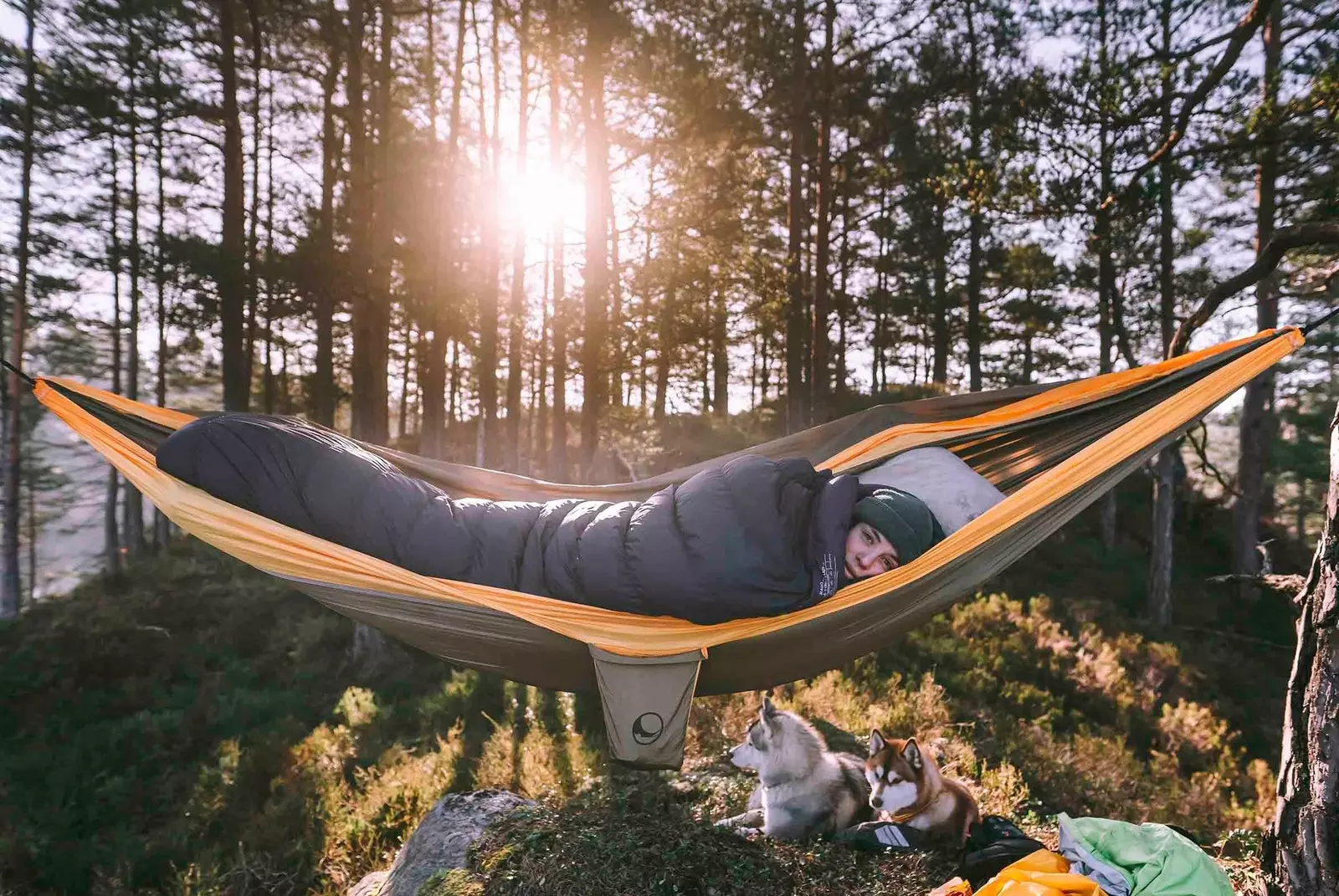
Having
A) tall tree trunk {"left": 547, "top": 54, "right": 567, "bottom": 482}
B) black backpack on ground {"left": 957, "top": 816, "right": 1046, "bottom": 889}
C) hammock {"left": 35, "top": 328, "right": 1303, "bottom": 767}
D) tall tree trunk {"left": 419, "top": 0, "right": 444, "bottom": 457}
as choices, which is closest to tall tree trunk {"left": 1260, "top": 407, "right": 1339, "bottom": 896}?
Result: hammock {"left": 35, "top": 328, "right": 1303, "bottom": 767}

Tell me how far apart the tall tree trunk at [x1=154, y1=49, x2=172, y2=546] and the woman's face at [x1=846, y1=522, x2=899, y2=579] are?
563cm

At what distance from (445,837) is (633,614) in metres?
1.02

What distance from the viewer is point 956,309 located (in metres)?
12.6

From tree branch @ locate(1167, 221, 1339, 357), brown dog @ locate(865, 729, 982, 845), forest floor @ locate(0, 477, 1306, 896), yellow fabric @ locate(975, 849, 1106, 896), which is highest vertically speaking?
tree branch @ locate(1167, 221, 1339, 357)

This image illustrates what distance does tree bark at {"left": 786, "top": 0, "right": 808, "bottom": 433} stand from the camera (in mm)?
6648

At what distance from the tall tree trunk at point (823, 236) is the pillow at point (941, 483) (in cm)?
434

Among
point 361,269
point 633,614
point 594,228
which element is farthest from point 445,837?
point 594,228

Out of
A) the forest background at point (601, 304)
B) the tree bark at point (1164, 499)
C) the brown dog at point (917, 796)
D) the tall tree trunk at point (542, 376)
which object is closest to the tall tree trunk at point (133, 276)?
the forest background at point (601, 304)

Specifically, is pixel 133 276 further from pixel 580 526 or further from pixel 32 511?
pixel 32 511

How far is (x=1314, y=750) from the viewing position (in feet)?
5.49

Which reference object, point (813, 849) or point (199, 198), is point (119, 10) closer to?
point (199, 198)

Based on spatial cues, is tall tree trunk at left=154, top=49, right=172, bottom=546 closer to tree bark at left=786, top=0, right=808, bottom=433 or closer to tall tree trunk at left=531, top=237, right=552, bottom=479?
tall tree trunk at left=531, top=237, right=552, bottom=479

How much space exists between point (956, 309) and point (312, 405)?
A: 11866 mm

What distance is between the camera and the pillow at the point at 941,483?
2117 millimetres
